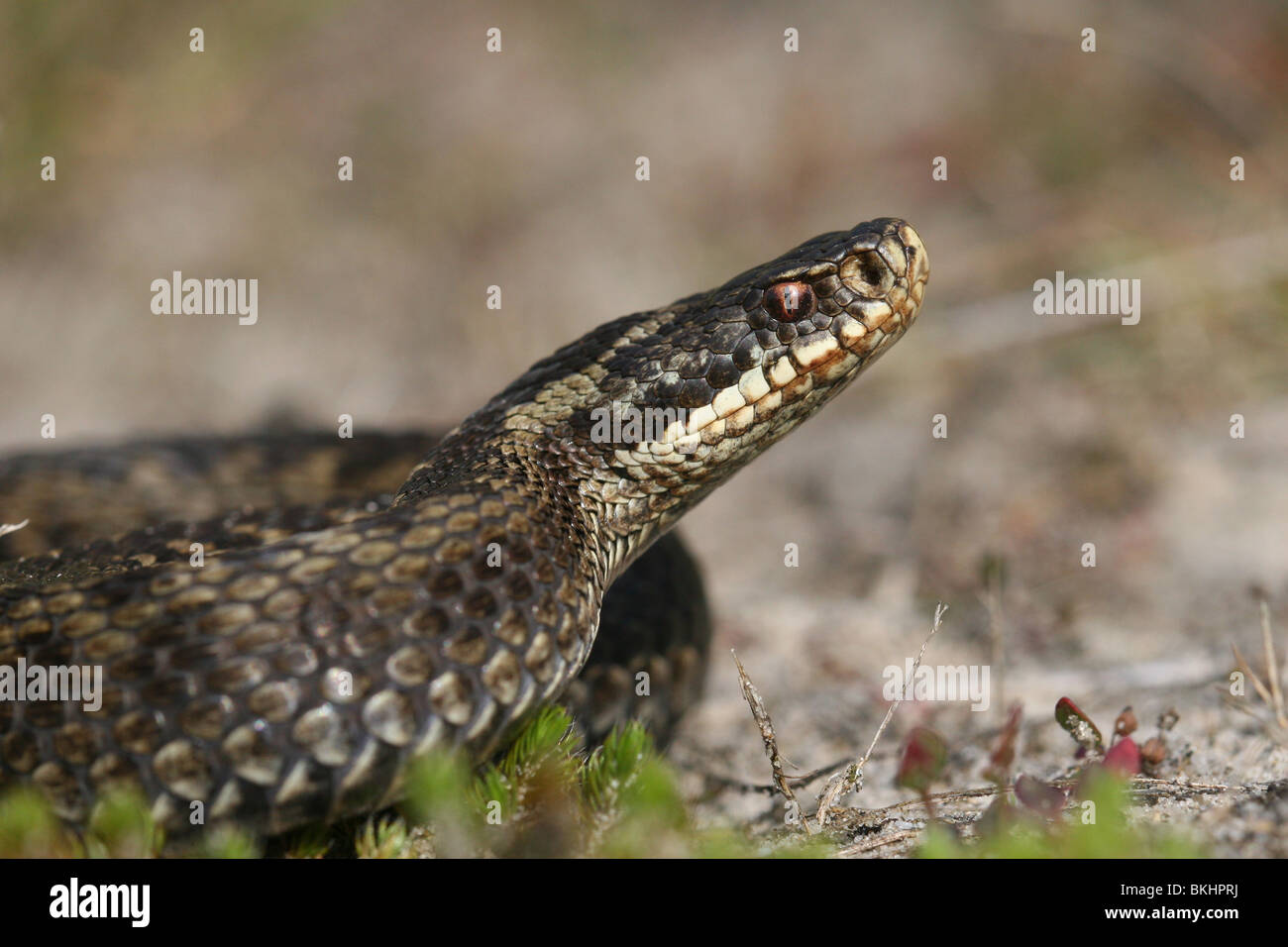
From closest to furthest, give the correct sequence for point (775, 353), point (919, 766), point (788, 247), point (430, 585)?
point (919, 766)
point (430, 585)
point (775, 353)
point (788, 247)

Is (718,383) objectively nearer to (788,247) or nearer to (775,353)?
(775,353)

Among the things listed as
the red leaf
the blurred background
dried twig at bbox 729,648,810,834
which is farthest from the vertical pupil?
the blurred background

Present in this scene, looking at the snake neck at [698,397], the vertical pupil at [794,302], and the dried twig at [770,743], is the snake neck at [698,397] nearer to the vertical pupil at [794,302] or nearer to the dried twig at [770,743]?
the vertical pupil at [794,302]

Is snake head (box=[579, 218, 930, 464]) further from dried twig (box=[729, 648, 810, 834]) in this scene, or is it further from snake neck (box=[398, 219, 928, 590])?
dried twig (box=[729, 648, 810, 834])

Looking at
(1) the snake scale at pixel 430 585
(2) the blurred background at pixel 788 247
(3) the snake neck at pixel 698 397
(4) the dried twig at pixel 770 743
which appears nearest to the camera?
(1) the snake scale at pixel 430 585

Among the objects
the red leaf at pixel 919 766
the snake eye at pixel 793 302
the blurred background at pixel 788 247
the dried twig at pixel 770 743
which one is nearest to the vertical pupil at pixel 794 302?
the snake eye at pixel 793 302

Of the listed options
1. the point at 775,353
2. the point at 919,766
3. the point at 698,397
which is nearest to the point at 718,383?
the point at 698,397
